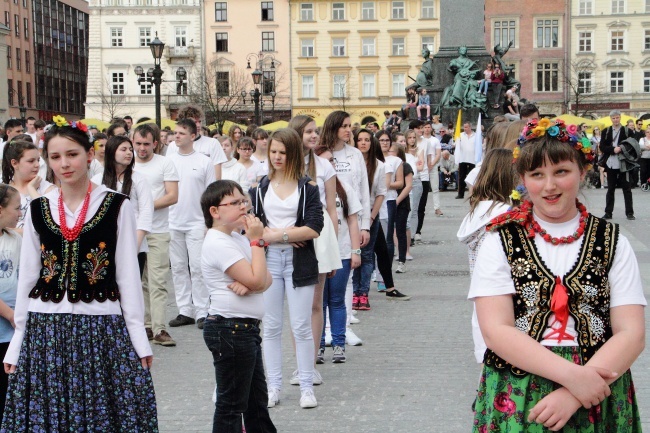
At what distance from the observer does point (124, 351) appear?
14.8 ft

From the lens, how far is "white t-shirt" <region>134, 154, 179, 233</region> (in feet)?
30.2

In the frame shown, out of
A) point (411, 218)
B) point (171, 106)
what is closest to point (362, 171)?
point (411, 218)

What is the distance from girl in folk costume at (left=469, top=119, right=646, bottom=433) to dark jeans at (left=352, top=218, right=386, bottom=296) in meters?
6.13

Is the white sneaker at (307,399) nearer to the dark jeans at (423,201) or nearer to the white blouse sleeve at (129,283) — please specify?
the white blouse sleeve at (129,283)

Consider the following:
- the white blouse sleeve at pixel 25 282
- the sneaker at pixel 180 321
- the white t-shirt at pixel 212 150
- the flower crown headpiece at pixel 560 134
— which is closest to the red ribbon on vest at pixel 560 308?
the flower crown headpiece at pixel 560 134

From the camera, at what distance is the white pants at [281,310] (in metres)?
6.62

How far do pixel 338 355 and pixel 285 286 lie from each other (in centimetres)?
148

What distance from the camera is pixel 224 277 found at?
5387 millimetres

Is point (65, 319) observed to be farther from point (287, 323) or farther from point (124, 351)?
point (287, 323)

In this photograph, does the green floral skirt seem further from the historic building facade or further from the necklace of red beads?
the historic building facade

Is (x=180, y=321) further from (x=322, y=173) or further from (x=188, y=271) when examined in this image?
(x=322, y=173)

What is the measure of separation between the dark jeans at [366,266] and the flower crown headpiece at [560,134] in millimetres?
6059

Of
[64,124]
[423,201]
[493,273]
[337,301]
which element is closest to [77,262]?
[64,124]

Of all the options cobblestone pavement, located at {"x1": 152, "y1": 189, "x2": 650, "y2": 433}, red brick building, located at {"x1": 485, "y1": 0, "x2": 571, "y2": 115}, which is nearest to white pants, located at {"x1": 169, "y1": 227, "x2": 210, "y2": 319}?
cobblestone pavement, located at {"x1": 152, "y1": 189, "x2": 650, "y2": 433}
